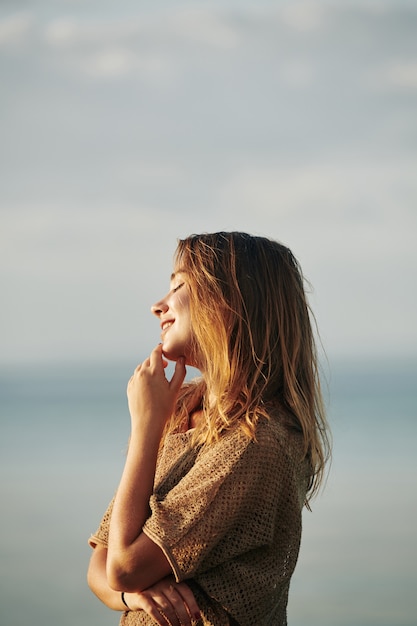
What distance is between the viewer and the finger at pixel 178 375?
1.49 metres

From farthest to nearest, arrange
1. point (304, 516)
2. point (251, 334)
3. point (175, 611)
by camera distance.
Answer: point (304, 516), point (251, 334), point (175, 611)

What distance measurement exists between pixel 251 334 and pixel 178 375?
6.1 inches

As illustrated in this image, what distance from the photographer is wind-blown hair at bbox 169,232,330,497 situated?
1.45 metres

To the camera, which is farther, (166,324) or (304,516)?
(304,516)

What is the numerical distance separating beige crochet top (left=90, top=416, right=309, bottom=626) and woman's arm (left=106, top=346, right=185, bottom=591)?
0.02 metres

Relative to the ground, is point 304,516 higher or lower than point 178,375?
higher

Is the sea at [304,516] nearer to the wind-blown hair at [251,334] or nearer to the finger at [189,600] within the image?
the wind-blown hair at [251,334]

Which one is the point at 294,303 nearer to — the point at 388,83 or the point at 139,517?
the point at 139,517

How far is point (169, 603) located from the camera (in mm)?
1301

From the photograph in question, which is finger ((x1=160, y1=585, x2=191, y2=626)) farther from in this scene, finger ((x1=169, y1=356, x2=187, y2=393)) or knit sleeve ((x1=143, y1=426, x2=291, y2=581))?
finger ((x1=169, y1=356, x2=187, y2=393))

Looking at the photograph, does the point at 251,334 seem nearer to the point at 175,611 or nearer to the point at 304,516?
the point at 175,611

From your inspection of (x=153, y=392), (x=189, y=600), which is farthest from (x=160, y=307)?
(x=189, y=600)

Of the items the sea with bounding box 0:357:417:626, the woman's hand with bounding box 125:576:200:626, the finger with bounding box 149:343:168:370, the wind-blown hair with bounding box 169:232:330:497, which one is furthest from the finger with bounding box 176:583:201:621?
the sea with bounding box 0:357:417:626

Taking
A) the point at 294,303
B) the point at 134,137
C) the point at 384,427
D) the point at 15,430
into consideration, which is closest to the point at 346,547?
the point at 384,427
